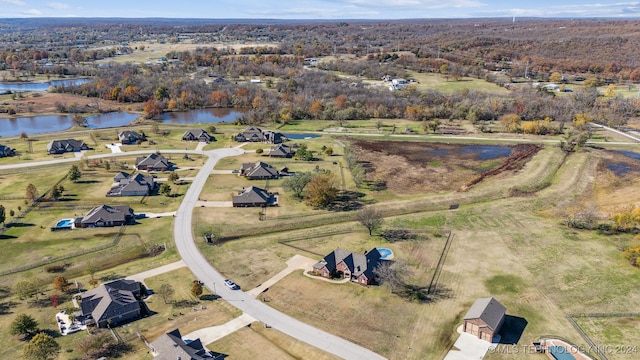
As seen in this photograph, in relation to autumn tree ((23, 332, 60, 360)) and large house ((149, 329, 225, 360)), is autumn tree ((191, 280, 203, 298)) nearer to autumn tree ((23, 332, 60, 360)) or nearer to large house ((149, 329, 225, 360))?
large house ((149, 329, 225, 360))

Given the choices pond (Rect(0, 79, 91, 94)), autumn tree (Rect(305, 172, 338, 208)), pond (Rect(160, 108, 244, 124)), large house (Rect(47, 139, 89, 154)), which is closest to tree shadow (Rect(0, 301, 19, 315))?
autumn tree (Rect(305, 172, 338, 208))

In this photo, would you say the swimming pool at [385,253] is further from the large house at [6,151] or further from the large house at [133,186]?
the large house at [6,151]

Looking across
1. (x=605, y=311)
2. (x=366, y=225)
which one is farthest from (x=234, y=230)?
(x=605, y=311)

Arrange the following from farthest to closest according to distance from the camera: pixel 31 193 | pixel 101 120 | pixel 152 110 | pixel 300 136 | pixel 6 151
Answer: pixel 152 110
pixel 101 120
pixel 300 136
pixel 6 151
pixel 31 193

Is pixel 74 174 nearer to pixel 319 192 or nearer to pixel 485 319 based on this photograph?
pixel 319 192

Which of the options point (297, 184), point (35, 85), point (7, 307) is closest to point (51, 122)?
point (35, 85)

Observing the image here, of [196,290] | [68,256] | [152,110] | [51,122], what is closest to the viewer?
[196,290]

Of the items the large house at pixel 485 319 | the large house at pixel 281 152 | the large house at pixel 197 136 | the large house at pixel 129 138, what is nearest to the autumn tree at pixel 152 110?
the large house at pixel 129 138
